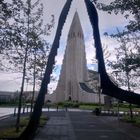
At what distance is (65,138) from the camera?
62.5 feet

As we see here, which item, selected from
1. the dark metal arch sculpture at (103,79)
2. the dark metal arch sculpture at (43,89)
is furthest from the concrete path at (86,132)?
the dark metal arch sculpture at (43,89)

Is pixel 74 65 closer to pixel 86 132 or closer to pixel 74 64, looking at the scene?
pixel 74 64

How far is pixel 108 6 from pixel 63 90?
13664 centimetres

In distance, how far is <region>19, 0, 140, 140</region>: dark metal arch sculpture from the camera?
4.93 metres

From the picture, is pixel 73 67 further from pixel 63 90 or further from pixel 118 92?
pixel 118 92

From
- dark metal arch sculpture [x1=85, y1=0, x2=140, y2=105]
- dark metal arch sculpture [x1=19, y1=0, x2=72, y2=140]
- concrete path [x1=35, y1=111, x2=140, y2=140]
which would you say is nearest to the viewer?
dark metal arch sculpture [x1=19, y1=0, x2=72, y2=140]

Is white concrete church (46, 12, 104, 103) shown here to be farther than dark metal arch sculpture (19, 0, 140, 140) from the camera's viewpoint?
Yes

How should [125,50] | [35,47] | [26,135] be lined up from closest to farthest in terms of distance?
[26,135], [35,47], [125,50]

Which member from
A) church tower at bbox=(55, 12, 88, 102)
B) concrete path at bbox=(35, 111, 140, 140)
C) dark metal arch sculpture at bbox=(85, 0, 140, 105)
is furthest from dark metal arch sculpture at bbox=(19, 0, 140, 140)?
church tower at bbox=(55, 12, 88, 102)

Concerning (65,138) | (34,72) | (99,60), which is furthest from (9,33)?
(34,72)

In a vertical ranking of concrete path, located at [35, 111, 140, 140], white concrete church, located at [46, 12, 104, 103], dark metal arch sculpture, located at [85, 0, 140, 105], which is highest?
white concrete church, located at [46, 12, 104, 103]

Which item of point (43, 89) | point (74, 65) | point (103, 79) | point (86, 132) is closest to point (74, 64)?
point (74, 65)

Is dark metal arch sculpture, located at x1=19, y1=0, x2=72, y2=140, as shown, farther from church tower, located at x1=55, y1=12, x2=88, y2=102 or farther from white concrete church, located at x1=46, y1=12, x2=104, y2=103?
church tower, located at x1=55, y1=12, x2=88, y2=102

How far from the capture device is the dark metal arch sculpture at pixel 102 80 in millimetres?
4930
